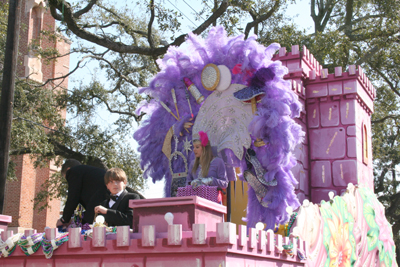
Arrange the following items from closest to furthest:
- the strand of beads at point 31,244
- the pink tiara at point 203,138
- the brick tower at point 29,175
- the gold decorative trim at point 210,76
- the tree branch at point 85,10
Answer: the strand of beads at point 31,244 < the pink tiara at point 203,138 < the gold decorative trim at point 210,76 < the tree branch at point 85,10 < the brick tower at point 29,175

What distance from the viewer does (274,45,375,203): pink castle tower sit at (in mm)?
9367

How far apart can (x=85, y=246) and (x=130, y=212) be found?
3.18 feet

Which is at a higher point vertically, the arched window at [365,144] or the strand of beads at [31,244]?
the arched window at [365,144]

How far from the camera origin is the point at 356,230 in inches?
327

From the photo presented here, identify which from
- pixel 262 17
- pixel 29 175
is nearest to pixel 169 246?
pixel 262 17

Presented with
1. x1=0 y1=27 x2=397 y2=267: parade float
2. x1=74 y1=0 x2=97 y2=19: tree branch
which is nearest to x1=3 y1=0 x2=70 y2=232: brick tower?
x1=74 y1=0 x2=97 y2=19: tree branch

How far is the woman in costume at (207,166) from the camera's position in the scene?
6.70 m

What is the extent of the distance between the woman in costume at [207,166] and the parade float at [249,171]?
320 millimetres

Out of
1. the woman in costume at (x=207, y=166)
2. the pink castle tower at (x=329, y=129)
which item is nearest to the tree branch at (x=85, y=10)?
the pink castle tower at (x=329, y=129)

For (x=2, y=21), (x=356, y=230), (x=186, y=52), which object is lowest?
(x=356, y=230)

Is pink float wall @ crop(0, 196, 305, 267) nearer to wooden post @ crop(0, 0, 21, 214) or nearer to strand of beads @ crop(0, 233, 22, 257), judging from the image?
strand of beads @ crop(0, 233, 22, 257)

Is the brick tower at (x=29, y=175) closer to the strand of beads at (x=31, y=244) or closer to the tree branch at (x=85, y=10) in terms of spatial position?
the tree branch at (x=85, y=10)

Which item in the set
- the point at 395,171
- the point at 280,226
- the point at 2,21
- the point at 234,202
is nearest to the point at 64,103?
the point at 2,21

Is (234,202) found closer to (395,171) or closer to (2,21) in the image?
(2,21)
